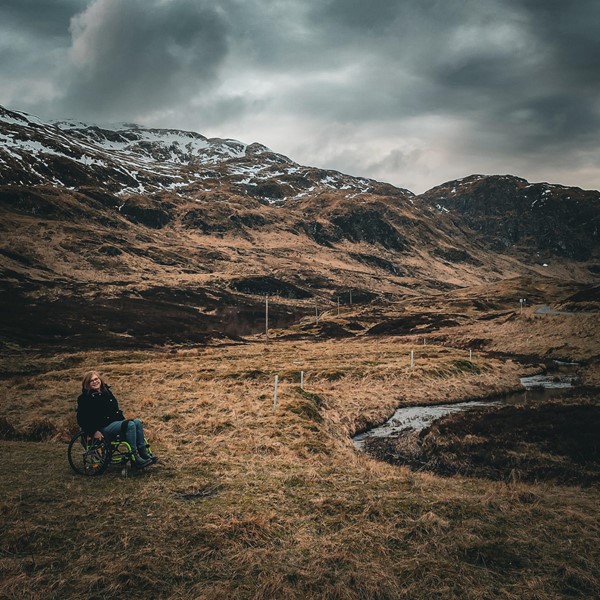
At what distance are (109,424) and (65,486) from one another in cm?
168

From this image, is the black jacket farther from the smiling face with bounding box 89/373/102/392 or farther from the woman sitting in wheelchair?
the smiling face with bounding box 89/373/102/392

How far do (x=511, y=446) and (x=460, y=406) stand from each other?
39.7 ft

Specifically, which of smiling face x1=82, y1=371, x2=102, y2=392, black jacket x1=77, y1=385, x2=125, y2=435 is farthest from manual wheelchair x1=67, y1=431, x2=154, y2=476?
smiling face x1=82, y1=371, x2=102, y2=392

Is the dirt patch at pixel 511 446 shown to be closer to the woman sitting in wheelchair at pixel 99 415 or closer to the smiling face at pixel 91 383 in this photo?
the woman sitting in wheelchair at pixel 99 415

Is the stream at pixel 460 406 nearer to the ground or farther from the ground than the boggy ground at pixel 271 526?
nearer to the ground

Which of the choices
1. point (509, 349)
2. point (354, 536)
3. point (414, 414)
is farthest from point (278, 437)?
point (509, 349)

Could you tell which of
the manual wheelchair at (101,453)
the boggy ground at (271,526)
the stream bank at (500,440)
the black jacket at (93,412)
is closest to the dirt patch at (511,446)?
the stream bank at (500,440)

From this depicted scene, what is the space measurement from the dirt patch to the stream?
0.90 meters

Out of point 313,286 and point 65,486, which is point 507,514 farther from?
point 313,286

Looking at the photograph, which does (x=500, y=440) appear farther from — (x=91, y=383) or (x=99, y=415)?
(x=91, y=383)

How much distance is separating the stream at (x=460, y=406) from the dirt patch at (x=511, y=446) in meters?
0.90

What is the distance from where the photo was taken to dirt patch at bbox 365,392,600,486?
1577 cm

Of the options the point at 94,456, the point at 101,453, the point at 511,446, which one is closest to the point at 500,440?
the point at 511,446

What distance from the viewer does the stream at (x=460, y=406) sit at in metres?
23.6
